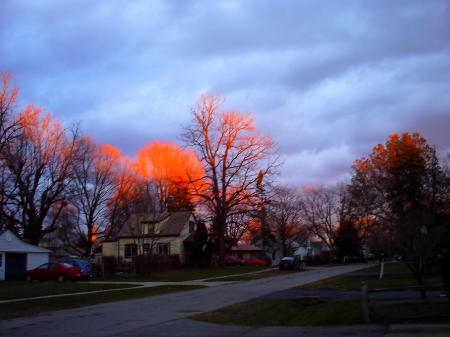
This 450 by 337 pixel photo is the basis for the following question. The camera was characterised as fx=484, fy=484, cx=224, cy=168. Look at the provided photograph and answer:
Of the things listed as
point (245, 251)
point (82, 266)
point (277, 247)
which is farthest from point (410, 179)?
point (277, 247)

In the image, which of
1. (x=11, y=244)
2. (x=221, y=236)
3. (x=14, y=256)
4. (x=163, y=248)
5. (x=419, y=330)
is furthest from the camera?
(x=163, y=248)

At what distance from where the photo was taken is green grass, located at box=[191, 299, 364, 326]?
1321cm

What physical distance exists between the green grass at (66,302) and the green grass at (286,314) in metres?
6.14

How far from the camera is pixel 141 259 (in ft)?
129

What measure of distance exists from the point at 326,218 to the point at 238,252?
16.0 metres

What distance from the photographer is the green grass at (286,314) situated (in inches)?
520

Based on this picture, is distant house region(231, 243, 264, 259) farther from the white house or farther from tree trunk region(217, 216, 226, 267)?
the white house

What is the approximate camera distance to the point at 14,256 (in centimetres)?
3653

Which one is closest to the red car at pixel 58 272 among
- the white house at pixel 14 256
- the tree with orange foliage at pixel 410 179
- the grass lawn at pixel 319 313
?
the white house at pixel 14 256

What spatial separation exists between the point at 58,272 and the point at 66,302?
14619 mm

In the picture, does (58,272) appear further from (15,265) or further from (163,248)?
(163,248)

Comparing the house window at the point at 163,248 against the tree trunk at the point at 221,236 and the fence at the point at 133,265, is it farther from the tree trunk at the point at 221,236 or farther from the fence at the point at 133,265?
the fence at the point at 133,265

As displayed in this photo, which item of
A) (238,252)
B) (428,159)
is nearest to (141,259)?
(428,159)

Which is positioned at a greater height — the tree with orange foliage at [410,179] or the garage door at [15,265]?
the tree with orange foliage at [410,179]
